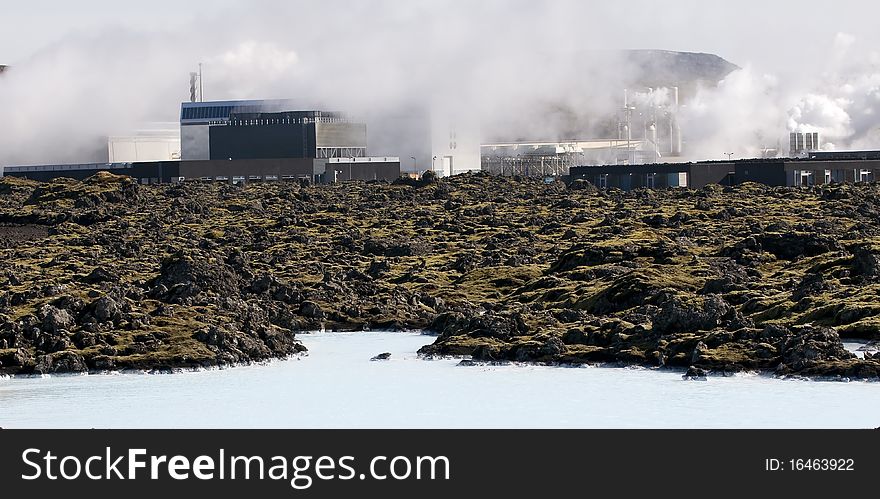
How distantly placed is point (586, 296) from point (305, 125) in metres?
95.8

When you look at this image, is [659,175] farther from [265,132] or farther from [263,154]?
[263,154]

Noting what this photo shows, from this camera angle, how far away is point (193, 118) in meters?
158

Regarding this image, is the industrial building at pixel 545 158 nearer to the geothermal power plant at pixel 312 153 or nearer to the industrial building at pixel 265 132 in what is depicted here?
the geothermal power plant at pixel 312 153

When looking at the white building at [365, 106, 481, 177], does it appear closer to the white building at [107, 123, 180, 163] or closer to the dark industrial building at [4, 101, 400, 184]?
the dark industrial building at [4, 101, 400, 184]

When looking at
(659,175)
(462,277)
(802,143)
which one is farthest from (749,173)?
(462,277)

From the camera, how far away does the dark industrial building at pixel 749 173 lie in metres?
127

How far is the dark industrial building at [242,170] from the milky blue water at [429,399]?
106m

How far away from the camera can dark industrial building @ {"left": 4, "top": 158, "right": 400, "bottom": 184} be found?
148m

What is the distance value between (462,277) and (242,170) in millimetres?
85919

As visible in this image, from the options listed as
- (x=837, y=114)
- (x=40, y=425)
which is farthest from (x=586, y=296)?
(x=837, y=114)

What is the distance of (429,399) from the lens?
122 ft

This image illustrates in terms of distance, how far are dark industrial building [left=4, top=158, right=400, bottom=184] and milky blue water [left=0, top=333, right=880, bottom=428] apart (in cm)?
10561
